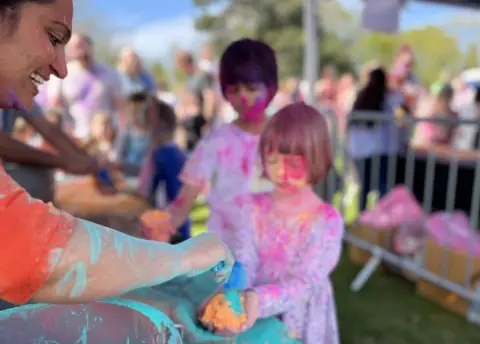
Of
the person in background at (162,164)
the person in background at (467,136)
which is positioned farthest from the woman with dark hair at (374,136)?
the person in background at (162,164)

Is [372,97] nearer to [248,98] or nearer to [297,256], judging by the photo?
[248,98]

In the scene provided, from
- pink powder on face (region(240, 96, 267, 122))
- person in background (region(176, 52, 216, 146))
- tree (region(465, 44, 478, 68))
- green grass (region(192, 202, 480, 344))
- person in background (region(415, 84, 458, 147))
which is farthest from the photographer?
tree (region(465, 44, 478, 68))

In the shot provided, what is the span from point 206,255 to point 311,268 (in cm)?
53

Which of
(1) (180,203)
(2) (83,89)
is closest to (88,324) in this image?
(1) (180,203)

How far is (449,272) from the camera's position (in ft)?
10.1

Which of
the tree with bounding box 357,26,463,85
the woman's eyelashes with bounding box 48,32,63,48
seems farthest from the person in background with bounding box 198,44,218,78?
the tree with bounding box 357,26,463,85

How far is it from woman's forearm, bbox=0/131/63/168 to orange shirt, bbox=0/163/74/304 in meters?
0.98

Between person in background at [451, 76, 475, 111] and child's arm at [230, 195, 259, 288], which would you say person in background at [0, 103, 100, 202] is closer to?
child's arm at [230, 195, 259, 288]

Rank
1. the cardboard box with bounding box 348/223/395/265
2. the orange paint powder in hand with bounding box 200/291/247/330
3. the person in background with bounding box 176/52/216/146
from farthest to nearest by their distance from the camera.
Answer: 1. the person in background with bounding box 176/52/216/146
2. the cardboard box with bounding box 348/223/395/265
3. the orange paint powder in hand with bounding box 200/291/247/330

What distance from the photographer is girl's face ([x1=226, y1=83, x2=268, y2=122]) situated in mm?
1666

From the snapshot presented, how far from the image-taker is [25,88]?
0.75 meters

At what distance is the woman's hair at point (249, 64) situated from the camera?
163 centimetres

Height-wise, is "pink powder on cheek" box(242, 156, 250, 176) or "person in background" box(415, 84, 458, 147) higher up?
"pink powder on cheek" box(242, 156, 250, 176)

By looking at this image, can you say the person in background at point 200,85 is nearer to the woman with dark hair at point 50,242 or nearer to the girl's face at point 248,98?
the girl's face at point 248,98
